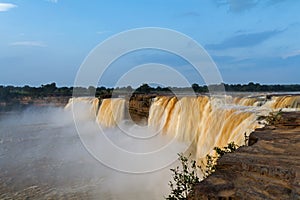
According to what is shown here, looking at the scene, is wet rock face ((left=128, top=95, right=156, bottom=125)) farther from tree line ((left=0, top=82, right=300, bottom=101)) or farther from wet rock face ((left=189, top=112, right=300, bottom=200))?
wet rock face ((left=189, top=112, right=300, bottom=200))

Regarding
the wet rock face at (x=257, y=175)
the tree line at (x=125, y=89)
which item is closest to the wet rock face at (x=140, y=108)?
the tree line at (x=125, y=89)

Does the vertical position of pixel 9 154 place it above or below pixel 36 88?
below

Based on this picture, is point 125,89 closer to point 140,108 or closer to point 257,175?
point 140,108

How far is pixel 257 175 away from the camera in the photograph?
2.25 m

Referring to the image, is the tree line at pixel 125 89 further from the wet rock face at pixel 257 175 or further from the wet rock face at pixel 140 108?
the wet rock face at pixel 257 175

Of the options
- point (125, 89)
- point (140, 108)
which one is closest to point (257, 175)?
point (140, 108)

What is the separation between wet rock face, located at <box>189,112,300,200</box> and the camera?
1900 mm

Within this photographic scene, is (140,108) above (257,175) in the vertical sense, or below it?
below

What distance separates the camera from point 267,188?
1944mm

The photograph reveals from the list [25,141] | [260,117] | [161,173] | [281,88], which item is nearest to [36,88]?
[25,141]

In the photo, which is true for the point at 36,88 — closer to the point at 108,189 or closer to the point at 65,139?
the point at 65,139

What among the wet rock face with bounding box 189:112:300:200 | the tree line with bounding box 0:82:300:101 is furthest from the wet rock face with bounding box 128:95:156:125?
the wet rock face with bounding box 189:112:300:200

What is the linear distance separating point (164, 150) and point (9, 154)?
7.57 metres

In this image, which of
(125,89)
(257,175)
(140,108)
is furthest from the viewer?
(125,89)
